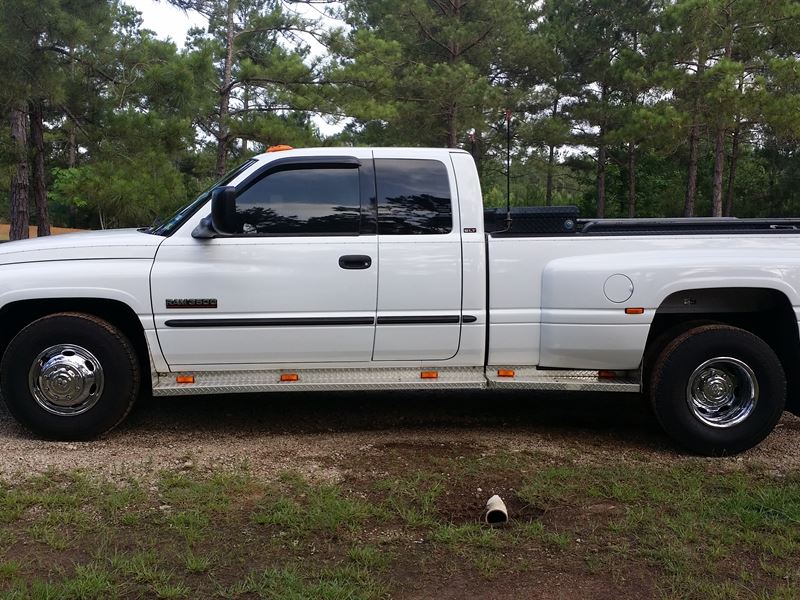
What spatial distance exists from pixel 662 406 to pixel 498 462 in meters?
1.16

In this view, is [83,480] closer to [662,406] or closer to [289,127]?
[662,406]

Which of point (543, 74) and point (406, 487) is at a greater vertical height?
point (543, 74)

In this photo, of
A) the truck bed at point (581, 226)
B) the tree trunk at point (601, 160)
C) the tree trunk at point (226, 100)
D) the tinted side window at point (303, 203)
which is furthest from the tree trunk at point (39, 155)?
the tree trunk at point (601, 160)

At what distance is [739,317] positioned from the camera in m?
5.14

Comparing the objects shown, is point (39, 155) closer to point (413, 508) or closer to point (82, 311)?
point (82, 311)

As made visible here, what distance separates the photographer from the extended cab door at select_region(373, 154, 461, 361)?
476 centimetres

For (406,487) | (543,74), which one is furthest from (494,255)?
(543,74)

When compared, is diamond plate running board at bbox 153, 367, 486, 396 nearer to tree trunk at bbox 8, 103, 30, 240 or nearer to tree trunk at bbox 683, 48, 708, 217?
tree trunk at bbox 8, 103, 30, 240

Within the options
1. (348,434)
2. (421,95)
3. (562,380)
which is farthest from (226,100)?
(562,380)

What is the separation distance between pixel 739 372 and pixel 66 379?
4292mm

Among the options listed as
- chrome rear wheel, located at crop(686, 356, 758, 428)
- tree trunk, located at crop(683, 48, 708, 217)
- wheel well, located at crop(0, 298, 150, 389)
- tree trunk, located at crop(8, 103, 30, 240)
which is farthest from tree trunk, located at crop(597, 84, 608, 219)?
wheel well, located at crop(0, 298, 150, 389)

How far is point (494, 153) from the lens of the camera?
28000mm

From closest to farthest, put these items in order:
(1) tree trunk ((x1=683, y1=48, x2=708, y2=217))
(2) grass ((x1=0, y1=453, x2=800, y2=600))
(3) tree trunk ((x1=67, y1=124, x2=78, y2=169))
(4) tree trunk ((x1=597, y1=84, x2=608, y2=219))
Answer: (2) grass ((x1=0, y1=453, x2=800, y2=600))
(3) tree trunk ((x1=67, y1=124, x2=78, y2=169))
(1) tree trunk ((x1=683, y1=48, x2=708, y2=217))
(4) tree trunk ((x1=597, y1=84, x2=608, y2=219))

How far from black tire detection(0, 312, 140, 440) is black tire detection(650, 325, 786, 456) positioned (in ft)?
11.2
